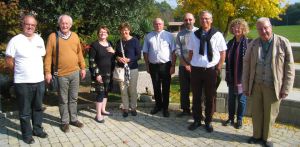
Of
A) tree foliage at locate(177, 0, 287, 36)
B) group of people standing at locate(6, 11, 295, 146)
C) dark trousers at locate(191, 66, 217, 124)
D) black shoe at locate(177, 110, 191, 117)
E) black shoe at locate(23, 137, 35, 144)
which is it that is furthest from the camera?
tree foliage at locate(177, 0, 287, 36)

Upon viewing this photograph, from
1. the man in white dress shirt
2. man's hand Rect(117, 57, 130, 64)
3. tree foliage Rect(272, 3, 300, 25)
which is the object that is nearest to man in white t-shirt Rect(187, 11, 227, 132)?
the man in white dress shirt

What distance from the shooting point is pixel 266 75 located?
502 cm

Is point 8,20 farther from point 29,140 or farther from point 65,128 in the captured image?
point 29,140

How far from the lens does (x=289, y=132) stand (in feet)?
19.2

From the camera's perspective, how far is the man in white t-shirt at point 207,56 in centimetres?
557

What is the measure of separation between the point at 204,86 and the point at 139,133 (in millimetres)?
1418

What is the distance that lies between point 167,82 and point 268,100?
7.02ft

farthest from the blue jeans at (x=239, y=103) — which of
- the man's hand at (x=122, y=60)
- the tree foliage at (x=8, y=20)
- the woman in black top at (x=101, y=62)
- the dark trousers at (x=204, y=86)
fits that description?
the tree foliage at (x=8, y=20)

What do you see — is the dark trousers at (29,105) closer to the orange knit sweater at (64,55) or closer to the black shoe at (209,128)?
the orange knit sweater at (64,55)

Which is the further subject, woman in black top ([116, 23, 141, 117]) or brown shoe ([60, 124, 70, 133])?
woman in black top ([116, 23, 141, 117])

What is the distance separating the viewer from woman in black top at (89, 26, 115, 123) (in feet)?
20.1

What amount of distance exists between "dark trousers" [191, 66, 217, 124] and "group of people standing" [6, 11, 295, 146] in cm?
2

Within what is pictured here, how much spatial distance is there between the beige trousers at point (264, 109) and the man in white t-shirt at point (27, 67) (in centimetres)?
347

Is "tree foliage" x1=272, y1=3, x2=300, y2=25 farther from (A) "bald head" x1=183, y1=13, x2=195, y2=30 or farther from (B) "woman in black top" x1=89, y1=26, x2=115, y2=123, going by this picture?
(B) "woman in black top" x1=89, y1=26, x2=115, y2=123
